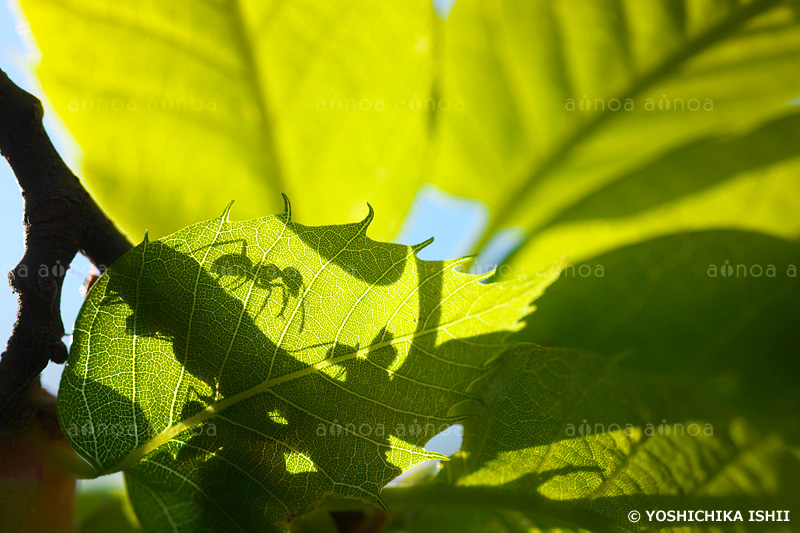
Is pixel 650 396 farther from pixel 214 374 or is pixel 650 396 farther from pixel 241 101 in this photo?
pixel 241 101

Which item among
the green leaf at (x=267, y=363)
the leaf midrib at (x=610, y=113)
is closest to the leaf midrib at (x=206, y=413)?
the green leaf at (x=267, y=363)

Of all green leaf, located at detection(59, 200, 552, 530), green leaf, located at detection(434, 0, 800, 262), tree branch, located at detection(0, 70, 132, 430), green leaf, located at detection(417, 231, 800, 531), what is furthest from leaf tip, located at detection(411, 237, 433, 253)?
green leaf, located at detection(434, 0, 800, 262)

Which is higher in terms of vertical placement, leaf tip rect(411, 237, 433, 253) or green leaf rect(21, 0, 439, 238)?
green leaf rect(21, 0, 439, 238)

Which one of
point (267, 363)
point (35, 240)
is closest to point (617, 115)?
point (267, 363)

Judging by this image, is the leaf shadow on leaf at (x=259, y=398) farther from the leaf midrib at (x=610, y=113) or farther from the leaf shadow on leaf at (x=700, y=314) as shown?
the leaf midrib at (x=610, y=113)

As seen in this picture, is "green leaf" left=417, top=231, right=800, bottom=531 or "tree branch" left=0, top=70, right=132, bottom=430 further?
"green leaf" left=417, top=231, right=800, bottom=531

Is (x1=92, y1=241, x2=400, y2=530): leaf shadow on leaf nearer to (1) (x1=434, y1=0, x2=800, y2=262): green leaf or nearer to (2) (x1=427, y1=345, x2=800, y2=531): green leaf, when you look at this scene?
(2) (x1=427, y1=345, x2=800, y2=531): green leaf
